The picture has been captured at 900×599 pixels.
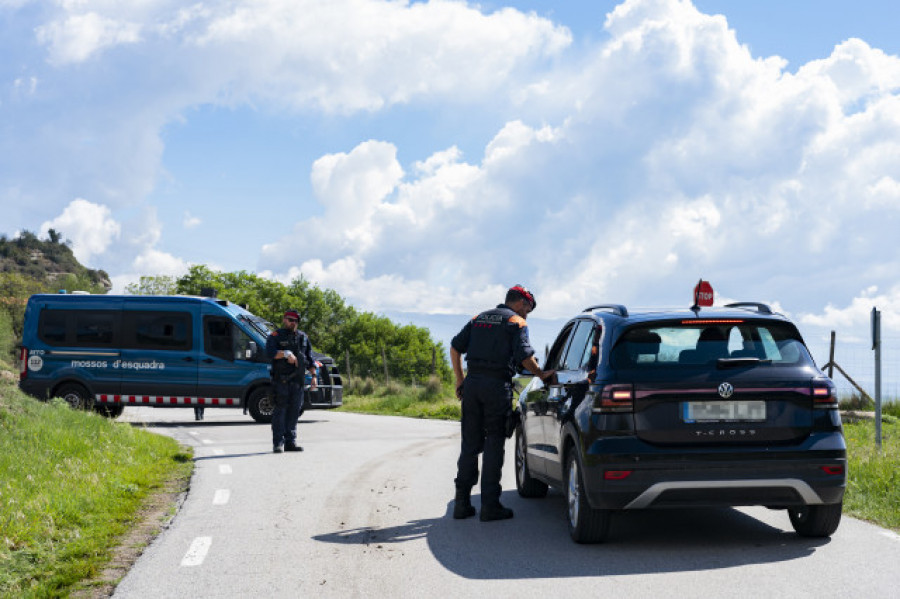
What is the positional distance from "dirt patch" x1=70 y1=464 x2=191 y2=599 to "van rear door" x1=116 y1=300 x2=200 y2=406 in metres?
9.58

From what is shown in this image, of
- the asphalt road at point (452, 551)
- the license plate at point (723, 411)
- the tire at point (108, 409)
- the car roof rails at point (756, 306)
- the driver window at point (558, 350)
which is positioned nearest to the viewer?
the asphalt road at point (452, 551)

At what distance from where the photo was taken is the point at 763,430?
621cm

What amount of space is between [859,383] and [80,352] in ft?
56.6

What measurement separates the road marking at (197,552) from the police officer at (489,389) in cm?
204

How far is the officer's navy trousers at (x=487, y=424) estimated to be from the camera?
7.63 meters

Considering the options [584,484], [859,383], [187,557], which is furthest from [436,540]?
[859,383]

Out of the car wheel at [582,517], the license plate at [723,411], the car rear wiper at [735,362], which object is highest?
the car rear wiper at [735,362]

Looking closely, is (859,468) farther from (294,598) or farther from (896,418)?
(896,418)

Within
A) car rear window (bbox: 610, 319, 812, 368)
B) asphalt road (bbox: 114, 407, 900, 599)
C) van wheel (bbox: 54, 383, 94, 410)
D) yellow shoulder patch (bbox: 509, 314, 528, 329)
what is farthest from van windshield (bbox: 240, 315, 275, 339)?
car rear window (bbox: 610, 319, 812, 368)

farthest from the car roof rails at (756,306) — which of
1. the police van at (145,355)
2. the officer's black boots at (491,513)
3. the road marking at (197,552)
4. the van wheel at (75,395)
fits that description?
the van wheel at (75,395)

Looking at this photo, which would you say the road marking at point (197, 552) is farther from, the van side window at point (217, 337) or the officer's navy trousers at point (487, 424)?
the van side window at point (217, 337)

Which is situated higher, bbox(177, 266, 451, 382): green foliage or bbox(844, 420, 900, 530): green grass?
bbox(177, 266, 451, 382): green foliage

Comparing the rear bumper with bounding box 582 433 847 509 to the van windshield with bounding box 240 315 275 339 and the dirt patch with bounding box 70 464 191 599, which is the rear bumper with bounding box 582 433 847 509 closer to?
the dirt patch with bounding box 70 464 191 599

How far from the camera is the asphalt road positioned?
5.36 meters
